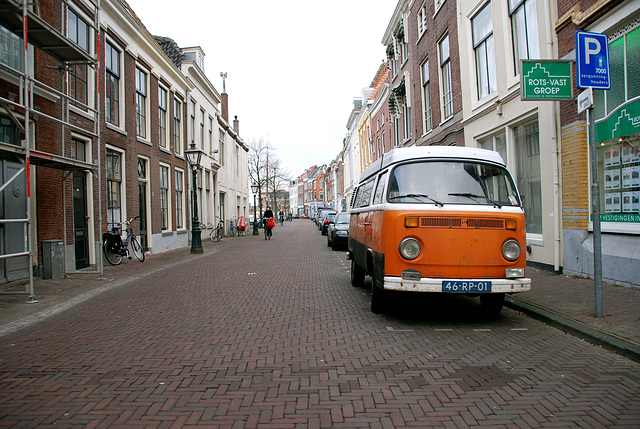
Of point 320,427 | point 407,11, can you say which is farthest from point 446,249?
point 407,11

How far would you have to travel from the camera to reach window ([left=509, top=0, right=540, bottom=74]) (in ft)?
30.8

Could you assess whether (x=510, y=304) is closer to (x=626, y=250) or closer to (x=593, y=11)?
(x=626, y=250)

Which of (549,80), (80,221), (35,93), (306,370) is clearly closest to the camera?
(306,370)

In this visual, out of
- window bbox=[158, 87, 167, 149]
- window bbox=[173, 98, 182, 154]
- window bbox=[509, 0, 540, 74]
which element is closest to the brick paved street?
window bbox=[509, 0, 540, 74]

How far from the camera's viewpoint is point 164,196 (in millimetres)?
17281

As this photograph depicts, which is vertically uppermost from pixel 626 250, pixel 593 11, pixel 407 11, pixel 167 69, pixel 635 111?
pixel 407 11

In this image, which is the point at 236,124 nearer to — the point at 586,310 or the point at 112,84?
the point at 112,84

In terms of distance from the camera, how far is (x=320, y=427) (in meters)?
2.69

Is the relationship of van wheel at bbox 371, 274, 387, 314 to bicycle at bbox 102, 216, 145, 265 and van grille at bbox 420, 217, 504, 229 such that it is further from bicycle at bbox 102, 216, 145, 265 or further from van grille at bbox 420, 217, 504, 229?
bicycle at bbox 102, 216, 145, 265

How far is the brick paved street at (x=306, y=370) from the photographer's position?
9.41 ft

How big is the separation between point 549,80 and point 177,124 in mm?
16928

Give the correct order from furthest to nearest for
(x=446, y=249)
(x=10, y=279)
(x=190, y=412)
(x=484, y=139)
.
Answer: (x=484, y=139)
(x=10, y=279)
(x=446, y=249)
(x=190, y=412)

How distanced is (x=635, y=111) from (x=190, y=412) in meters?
7.49

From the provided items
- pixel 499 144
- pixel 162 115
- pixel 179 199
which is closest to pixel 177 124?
pixel 162 115
